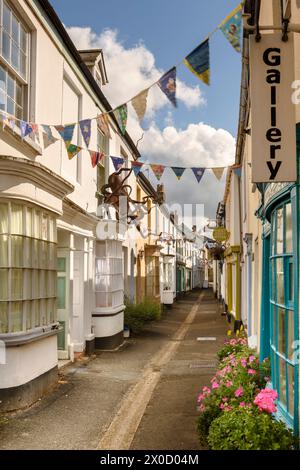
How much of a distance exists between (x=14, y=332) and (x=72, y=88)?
634 centimetres

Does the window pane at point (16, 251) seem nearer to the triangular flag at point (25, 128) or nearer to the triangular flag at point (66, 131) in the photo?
the triangular flag at point (25, 128)

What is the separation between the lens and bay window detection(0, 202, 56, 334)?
6.98m

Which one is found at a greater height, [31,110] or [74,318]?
[31,110]

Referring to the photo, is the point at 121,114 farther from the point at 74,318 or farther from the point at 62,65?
the point at 74,318

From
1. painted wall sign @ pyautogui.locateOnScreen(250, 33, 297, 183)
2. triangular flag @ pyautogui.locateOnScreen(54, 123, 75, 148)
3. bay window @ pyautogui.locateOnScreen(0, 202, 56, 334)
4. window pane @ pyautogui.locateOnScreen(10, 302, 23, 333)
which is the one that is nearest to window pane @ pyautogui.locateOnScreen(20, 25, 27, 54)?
triangular flag @ pyautogui.locateOnScreen(54, 123, 75, 148)

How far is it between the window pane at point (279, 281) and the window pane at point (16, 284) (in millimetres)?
3777

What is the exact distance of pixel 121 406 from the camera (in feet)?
25.0

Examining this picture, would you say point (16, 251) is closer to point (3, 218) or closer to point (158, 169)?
point (3, 218)

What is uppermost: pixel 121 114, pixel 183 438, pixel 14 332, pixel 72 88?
pixel 72 88

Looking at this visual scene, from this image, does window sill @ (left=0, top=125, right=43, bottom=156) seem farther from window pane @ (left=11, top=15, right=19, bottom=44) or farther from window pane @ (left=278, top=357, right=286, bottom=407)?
window pane @ (left=278, top=357, right=286, bottom=407)

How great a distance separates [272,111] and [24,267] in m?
4.49
